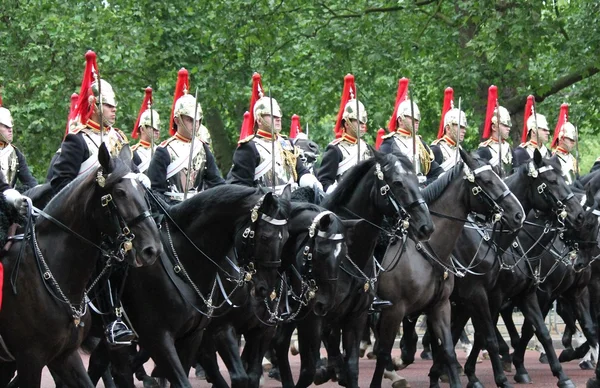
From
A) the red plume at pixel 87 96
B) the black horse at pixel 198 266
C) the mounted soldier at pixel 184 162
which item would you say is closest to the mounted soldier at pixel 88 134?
the red plume at pixel 87 96

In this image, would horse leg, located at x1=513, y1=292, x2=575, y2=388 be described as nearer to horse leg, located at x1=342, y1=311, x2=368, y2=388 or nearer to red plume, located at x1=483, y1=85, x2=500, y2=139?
red plume, located at x1=483, y1=85, x2=500, y2=139

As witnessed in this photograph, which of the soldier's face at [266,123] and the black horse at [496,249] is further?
the black horse at [496,249]

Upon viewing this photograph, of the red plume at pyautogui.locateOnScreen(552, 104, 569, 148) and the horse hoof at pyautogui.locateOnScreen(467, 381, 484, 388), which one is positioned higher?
the red plume at pyautogui.locateOnScreen(552, 104, 569, 148)

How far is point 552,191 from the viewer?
1307cm

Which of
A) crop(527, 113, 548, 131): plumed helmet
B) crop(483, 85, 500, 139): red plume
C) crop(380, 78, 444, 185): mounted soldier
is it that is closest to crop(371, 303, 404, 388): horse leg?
A: crop(380, 78, 444, 185): mounted soldier

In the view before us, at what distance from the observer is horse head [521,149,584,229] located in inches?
514

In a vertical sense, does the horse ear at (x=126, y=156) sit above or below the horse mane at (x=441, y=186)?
above

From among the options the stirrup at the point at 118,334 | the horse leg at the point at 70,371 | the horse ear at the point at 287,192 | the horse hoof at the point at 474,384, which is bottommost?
the horse hoof at the point at 474,384

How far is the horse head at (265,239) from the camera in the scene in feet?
30.5

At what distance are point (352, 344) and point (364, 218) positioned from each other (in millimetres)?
1096

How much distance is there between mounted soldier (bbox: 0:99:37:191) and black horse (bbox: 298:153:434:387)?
258 cm

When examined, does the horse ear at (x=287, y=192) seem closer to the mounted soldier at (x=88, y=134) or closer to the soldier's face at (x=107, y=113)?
the mounted soldier at (x=88, y=134)

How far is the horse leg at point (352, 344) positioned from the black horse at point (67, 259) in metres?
3.20

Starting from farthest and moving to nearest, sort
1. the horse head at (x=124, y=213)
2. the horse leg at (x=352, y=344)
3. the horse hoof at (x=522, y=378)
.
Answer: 1. the horse hoof at (x=522, y=378)
2. the horse leg at (x=352, y=344)
3. the horse head at (x=124, y=213)
